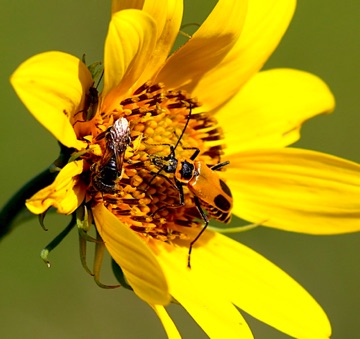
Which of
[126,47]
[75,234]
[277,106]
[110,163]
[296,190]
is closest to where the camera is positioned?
[126,47]

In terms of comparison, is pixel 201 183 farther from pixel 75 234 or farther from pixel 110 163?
pixel 75 234

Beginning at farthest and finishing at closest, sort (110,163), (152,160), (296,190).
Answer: (296,190)
(152,160)
(110,163)

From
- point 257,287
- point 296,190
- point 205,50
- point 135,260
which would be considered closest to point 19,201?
point 135,260

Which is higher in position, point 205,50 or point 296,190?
point 205,50

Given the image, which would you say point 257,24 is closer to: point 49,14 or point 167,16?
point 167,16

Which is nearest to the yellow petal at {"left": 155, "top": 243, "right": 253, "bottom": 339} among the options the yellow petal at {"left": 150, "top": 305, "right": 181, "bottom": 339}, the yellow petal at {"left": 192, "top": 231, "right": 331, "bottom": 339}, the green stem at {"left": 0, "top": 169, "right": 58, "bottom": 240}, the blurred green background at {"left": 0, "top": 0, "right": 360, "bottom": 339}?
the yellow petal at {"left": 192, "top": 231, "right": 331, "bottom": 339}

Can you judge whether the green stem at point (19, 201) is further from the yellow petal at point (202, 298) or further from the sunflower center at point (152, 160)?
the yellow petal at point (202, 298)

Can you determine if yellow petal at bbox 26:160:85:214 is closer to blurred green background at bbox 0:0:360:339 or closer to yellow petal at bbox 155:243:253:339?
yellow petal at bbox 155:243:253:339
